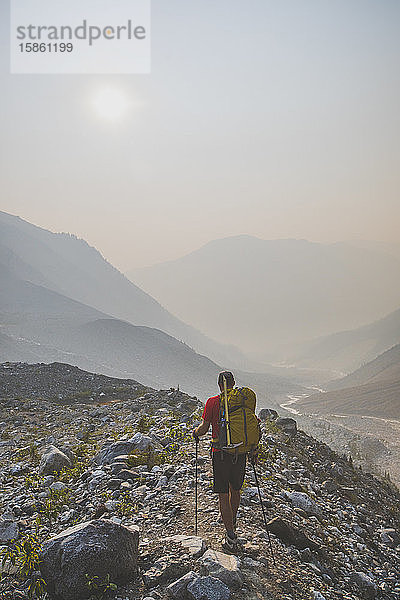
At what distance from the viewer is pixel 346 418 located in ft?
315

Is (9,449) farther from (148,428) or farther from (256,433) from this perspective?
(256,433)

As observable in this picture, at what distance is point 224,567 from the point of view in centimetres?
527

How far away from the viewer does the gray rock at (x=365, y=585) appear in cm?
661

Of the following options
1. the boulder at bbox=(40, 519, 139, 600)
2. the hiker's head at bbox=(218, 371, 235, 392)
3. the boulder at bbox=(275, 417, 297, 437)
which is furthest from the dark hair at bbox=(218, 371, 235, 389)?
the boulder at bbox=(275, 417, 297, 437)

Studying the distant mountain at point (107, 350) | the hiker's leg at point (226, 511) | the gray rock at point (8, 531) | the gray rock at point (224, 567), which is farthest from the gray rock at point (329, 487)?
the distant mountain at point (107, 350)

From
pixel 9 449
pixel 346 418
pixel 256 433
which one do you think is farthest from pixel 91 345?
pixel 256 433

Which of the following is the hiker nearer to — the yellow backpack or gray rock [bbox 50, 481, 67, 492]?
the yellow backpack

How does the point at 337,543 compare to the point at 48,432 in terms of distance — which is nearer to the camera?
the point at 337,543

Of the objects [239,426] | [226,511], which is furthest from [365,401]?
[239,426]

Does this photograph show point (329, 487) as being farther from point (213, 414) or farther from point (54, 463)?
point (54, 463)

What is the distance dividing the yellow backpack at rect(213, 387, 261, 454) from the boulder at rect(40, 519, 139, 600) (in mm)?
1752

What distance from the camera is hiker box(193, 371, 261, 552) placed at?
631cm

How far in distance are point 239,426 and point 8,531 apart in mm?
4217

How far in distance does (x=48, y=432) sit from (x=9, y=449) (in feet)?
8.28
